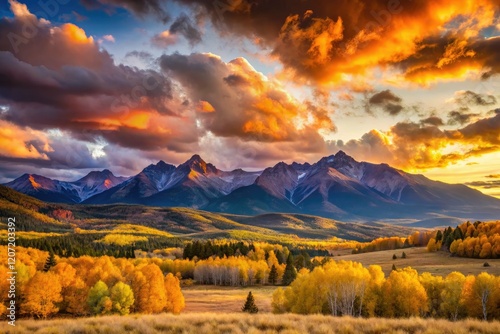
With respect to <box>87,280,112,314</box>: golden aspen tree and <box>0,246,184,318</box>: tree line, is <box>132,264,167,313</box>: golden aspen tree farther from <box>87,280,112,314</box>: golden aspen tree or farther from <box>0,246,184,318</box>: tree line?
<box>87,280,112,314</box>: golden aspen tree

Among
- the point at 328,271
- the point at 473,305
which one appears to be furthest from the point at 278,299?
the point at 473,305

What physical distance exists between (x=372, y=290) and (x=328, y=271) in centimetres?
925

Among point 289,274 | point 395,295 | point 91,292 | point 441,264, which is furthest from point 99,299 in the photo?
point 441,264

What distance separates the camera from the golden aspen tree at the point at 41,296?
69.1 meters

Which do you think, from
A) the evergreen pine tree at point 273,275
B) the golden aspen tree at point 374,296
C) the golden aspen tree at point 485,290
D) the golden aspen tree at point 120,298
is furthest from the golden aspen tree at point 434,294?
the evergreen pine tree at point 273,275

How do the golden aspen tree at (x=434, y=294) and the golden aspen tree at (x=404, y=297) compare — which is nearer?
the golden aspen tree at (x=404, y=297)

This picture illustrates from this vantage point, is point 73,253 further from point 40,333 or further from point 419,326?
point 419,326

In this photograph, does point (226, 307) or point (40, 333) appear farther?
point (226, 307)

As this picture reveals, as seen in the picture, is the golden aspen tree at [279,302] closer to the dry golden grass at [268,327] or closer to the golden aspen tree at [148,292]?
the golden aspen tree at [148,292]

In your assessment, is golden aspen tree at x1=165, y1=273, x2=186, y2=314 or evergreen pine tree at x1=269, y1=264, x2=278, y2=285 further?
evergreen pine tree at x1=269, y1=264, x2=278, y2=285

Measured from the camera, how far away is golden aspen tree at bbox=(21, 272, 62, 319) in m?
69.1

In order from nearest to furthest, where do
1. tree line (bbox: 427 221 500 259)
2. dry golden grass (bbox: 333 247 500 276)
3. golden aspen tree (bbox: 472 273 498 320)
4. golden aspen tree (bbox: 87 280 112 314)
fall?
golden aspen tree (bbox: 472 273 498 320) → golden aspen tree (bbox: 87 280 112 314) → dry golden grass (bbox: 333 247 500 276) → tree line (bbox: 427 221 500 259)

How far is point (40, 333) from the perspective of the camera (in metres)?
19.5

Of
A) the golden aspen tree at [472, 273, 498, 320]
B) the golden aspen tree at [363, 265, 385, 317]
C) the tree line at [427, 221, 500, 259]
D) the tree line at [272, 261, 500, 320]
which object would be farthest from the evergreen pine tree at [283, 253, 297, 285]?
the golden aspen tree at [472, 273, 498, 320]
